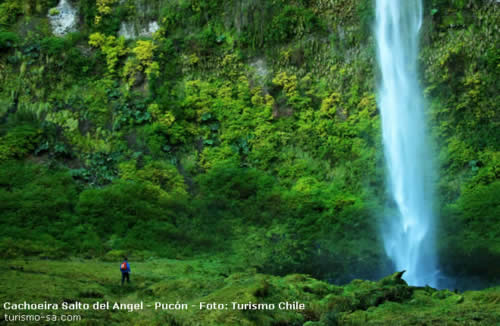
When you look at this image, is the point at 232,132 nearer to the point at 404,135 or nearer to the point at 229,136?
the point at 229,136

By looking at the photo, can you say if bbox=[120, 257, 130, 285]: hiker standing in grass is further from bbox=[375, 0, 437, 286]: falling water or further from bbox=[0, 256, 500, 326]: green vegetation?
bbox=[375, 0, 437, 286]: falling water

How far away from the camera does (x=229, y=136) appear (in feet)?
74.9

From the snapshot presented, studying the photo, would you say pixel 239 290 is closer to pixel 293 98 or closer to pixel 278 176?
pixel 278 176

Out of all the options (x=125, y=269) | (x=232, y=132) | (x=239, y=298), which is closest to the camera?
(x=239, y=298)

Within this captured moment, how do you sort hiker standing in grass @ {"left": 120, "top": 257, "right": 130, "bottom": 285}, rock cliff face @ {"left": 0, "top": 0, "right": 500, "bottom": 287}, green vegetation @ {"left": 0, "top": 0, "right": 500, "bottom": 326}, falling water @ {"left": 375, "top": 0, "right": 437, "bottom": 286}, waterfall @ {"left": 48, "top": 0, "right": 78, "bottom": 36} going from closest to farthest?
hiker standing in grass @ {"left": 120, "top": 257, "right": 130, "bottom": 285}
green vegetation @ {"left": 0, "top": 0, "right": 500, "bottom": 326}
rock cliff face @ {"left": 0, "top": 0, "right": 500, "bottom": 287}
falling water @ {"left": 375, "top": 0, "right": 437, "bottom": 286}
waterfall @ {"left": 48, "top": 0, "right": 78, "bottom": 36}

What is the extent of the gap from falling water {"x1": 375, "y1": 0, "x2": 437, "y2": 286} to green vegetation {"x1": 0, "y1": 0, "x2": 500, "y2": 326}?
520 millimetres

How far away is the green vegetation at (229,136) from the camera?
16.9 m

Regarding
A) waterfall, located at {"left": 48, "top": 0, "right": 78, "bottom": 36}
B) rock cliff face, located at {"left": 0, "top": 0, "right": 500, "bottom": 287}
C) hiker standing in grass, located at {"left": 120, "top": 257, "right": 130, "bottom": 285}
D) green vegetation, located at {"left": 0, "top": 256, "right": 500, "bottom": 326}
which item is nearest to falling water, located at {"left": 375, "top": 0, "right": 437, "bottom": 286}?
rock cliff face, located at {"left": 0, "top": 0, "right": 500, "bottom": 287}

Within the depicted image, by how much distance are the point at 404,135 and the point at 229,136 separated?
311 inches

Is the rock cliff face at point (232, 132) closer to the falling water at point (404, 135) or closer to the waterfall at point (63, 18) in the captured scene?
the waterfall at point (63, 18)

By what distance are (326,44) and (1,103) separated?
1592cm

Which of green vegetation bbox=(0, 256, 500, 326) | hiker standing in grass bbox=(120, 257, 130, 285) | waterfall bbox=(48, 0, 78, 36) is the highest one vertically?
waterfall bbox=(48, 0, 78, 36)

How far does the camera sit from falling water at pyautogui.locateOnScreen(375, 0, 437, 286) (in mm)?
18066

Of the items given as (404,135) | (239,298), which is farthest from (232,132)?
(239,298)
